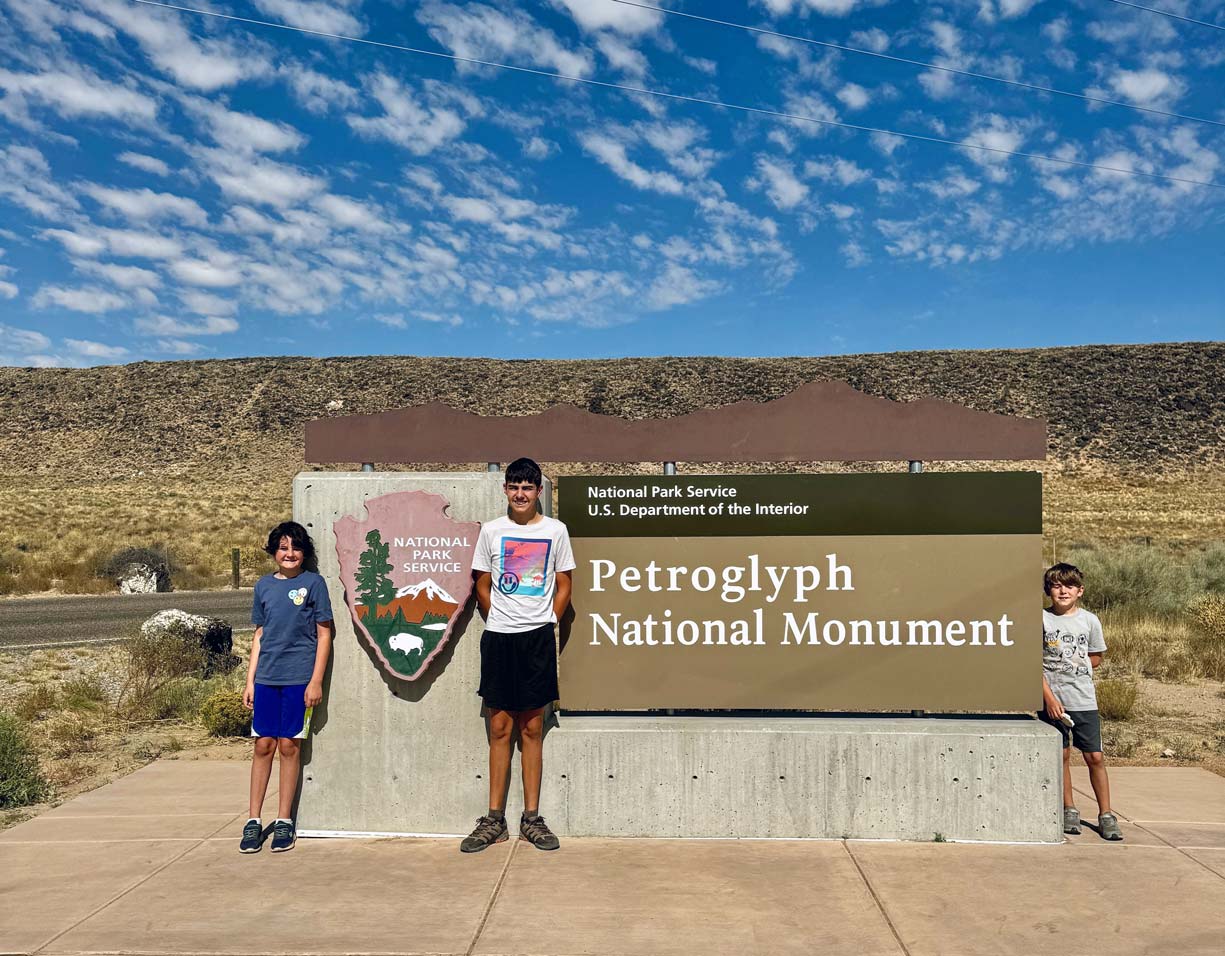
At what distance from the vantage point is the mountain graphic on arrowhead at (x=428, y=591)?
16.1ft

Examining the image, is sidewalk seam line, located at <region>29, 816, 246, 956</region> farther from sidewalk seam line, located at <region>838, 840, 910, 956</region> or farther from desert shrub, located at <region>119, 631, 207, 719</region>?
desert shrub, located at <region>119, 631, 207, 719</region>

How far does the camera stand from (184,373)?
2992 inches

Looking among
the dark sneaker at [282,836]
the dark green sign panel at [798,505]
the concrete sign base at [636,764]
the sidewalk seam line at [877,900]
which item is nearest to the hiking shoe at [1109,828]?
the concrete sign base at [636,764]

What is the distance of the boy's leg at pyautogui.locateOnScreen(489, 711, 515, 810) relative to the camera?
4.76 meters

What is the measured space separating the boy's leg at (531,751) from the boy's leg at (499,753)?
2.6 inches

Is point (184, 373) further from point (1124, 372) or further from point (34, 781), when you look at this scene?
point (34, 781)

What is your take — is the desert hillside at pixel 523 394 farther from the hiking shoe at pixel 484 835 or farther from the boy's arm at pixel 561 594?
the hiking shoe at pixel 484 835

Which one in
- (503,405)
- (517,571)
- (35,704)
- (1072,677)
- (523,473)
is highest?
(503,405)

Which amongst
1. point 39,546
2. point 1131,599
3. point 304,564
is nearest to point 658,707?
point 304,564

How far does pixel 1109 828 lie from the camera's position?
16.0 ft

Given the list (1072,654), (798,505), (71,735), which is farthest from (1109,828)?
(71,735)

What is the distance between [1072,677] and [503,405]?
64.1 m

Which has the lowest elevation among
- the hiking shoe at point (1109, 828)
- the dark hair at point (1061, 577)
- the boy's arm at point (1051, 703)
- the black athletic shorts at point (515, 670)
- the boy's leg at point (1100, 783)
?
the hiking shoe at point (1109, 828)

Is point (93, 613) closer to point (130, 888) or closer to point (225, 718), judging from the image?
point (225, 718)
